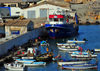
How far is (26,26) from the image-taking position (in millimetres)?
44625

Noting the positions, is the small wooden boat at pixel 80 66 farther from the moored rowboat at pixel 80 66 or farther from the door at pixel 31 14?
the door at pixel 31 14

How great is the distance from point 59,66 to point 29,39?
14.7 metres

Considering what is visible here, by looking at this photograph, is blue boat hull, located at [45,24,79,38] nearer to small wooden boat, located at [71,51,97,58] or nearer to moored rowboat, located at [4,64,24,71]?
small wooden boat, located at [71,51,97,58]

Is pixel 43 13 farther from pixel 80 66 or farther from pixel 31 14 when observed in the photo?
pixel 80 66

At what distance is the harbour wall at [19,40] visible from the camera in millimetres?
32513

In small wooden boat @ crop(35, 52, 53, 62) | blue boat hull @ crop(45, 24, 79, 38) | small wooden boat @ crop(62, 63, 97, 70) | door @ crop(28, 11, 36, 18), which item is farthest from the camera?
door @ crop(28, 11, 36, 18)

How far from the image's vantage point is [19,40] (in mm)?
38781

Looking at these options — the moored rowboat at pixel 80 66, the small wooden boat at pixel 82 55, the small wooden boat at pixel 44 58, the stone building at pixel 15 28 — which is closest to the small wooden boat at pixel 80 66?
the moored rowboat at pixel 80 66

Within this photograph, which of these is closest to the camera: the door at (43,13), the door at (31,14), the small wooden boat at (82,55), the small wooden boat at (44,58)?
the small wooden boat at (44,58)

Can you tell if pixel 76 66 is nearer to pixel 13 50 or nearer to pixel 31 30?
pixel 13 50

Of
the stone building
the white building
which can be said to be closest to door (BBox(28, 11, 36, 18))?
the white building

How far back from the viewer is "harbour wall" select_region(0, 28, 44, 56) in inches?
1280

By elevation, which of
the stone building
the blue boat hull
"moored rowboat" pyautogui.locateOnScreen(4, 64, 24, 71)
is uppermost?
the stone building

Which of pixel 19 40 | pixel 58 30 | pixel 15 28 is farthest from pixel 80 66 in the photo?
pixel 58 30
